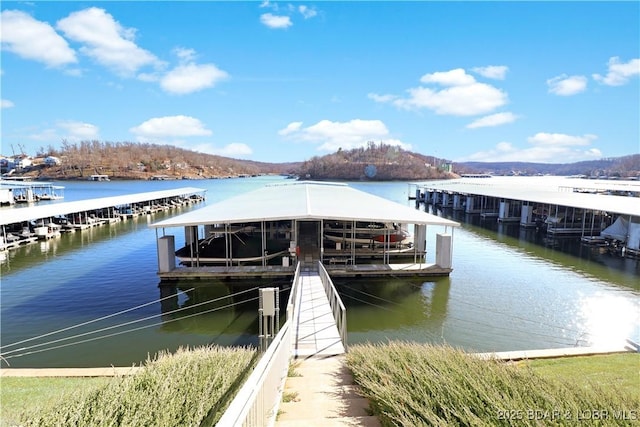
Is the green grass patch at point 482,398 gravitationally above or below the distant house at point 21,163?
below

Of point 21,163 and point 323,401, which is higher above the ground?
point 21,163

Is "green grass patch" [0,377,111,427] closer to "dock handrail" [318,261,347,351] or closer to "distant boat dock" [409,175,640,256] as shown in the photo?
"dock handrail" [318,261,347,351]

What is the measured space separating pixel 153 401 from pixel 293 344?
17.1 feet

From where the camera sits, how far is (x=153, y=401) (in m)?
4.08

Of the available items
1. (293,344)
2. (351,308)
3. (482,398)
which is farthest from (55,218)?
(482,398)

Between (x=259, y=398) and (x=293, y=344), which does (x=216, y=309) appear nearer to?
(x=293, y=344)

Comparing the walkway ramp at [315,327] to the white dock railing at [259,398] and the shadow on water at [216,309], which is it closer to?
the shadow on water at [216,309]

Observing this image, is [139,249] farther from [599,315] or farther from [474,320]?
[599,315]

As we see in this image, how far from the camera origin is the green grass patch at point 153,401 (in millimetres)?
3844

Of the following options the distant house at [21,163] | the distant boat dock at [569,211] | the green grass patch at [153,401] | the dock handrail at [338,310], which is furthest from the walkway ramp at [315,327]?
the distant house at [21,163]

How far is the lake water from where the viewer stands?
37.1 feet

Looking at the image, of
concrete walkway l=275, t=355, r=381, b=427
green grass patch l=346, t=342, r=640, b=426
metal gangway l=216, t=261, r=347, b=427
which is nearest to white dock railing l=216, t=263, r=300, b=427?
metal gangway l=216, t=261, r=347, b=427

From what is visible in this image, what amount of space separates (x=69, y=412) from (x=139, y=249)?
2293cm

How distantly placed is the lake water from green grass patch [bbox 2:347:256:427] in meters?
6.51
